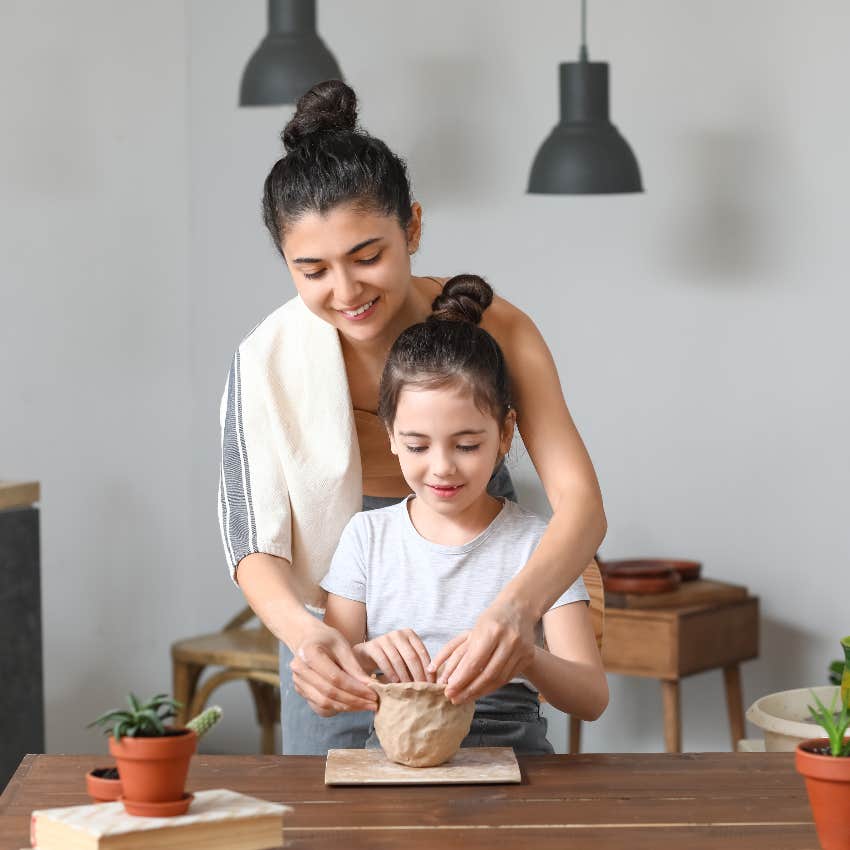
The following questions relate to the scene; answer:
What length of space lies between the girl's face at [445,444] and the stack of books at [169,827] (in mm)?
531

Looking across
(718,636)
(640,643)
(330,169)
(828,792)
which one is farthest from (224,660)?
(828,792)

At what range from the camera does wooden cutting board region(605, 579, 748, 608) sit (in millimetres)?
3195

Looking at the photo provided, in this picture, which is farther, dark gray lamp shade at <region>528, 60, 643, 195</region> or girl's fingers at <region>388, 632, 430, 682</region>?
dark gray lamp shade at <region>528, 60, 643, 195</region>

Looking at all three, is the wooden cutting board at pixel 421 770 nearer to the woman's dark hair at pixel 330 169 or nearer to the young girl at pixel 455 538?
the young girl at pixel 455 538

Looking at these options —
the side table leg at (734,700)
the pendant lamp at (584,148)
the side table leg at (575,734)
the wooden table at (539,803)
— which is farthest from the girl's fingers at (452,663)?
the side table leg at (575,734)

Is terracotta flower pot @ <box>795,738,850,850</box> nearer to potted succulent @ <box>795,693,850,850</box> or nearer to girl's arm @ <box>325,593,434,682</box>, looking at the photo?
potted succulent @ <box>795,693,850,850</box>

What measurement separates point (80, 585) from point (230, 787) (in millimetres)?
2540

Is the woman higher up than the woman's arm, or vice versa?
the woman

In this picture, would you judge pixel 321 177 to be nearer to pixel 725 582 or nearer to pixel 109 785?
pixel 109 785

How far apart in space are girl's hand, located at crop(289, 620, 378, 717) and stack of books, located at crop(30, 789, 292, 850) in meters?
0.27

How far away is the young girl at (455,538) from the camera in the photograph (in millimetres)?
1677

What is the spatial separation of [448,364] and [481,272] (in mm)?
2071

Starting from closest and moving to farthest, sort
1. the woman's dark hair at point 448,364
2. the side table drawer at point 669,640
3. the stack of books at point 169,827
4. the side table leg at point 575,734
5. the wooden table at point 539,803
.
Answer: the stack of books at point 169,827, the wooden table at point 539,803, the woman's dark hair at point 448,364, the side table drawer at point 669,640, the side table leg at point 575,734

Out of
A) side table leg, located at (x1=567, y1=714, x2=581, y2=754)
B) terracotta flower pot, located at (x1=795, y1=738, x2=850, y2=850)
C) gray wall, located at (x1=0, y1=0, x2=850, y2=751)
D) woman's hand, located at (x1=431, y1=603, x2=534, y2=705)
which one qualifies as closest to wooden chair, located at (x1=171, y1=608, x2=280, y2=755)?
gray wall, located at (x1=0, y1=0, x2=850, y2=751)
